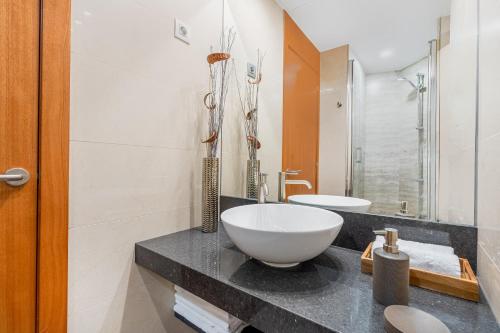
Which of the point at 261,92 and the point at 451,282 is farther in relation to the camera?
the point at 261,92

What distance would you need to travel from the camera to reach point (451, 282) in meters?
0.62

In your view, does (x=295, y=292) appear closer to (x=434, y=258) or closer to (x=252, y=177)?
(x=434, y=258)

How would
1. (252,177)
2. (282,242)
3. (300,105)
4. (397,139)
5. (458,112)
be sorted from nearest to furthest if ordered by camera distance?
(282,242)
(458,112)
(397,139)
(300,105)
(252,177)

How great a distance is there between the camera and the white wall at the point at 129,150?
0.83m

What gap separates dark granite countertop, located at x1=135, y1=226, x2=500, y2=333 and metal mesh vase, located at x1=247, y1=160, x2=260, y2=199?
0.42 m

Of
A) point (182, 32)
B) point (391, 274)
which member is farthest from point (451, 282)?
point (182, 32)

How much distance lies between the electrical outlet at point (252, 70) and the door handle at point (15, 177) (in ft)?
3.57

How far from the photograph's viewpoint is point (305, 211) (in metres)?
1.02

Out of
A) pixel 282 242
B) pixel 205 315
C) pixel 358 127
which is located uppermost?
pixel 358 127

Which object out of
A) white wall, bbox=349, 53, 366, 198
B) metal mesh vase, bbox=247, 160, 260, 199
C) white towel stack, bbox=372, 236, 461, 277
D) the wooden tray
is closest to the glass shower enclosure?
white wall, bbox=349, 53, 366, 198

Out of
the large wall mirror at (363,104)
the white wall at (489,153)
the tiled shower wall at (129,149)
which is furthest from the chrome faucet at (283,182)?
the white wall at (489,153)

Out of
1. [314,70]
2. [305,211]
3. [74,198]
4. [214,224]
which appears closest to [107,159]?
[74,198]

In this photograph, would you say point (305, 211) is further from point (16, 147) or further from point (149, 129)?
point (16, 147)

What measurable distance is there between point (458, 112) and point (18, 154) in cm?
137
